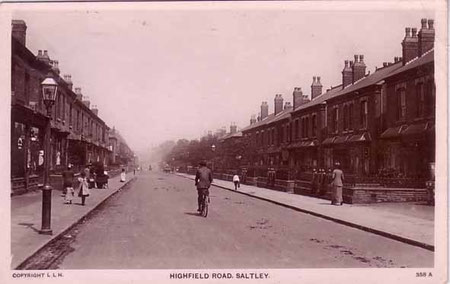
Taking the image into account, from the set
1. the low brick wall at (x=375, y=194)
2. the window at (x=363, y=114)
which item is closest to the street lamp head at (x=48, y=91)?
the low brick wall at (x=375, y=194)

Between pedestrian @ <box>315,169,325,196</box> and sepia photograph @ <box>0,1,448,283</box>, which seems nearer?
sepia photograph @ <box>0,1,448,283</box>

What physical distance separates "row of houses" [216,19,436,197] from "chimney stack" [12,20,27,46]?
4.39m

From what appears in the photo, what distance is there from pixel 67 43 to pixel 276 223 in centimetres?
513

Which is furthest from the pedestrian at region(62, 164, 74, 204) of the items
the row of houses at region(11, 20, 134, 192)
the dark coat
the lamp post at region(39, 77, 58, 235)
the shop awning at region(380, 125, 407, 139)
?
the shop awning at region(380, 125, 407, 139)

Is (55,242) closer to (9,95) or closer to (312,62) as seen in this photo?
(9,95)

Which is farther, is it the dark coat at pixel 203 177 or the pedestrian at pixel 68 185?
the pedestrian at pixel 68 185

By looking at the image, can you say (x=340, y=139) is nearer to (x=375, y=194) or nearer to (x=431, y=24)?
(x=375, y=194)

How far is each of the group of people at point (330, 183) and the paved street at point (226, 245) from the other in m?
2.93

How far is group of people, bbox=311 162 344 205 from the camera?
13174 millimetres

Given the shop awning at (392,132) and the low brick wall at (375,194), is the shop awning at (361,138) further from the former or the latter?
the low brick wall at (375,194)

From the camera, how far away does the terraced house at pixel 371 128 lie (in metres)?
8.82

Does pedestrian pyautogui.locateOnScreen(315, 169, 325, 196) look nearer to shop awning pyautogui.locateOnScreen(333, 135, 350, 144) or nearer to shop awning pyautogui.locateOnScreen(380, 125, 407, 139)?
shop awning pyautogui.locateOnScreen(380, 125, 407, 139)

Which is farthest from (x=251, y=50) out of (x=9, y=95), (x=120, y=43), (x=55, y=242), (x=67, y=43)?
(x=55, y=242)

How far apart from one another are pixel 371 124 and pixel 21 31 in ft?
42.5
